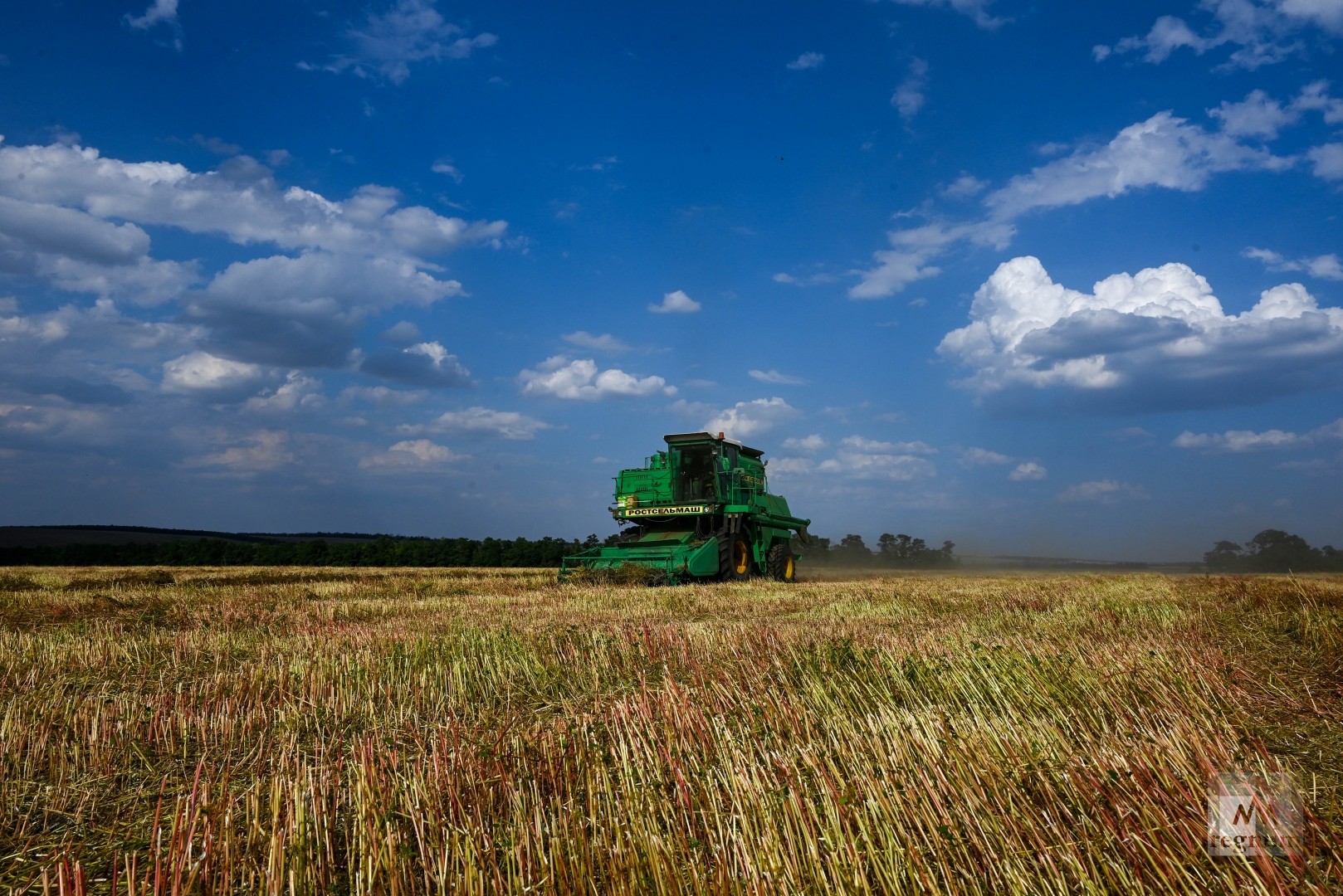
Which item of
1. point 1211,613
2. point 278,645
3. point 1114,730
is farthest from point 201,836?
point 1211,613

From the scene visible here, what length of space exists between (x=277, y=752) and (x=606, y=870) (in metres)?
2.25

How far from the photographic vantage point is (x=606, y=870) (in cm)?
265

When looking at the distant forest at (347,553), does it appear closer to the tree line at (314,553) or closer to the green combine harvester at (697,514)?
the tree line at (314,553)

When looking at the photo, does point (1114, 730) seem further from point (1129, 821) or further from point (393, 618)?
point (393, 618)

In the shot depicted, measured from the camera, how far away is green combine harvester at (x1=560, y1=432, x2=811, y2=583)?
16.0 m

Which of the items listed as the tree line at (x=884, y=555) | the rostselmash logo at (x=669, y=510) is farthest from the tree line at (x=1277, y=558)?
the rostselmash logo at (x=669, y=510)

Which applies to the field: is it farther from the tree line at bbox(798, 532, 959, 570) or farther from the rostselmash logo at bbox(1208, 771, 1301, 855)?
the tree line at bbox(798, 532, 959, 570)

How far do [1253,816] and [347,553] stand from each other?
33.4m

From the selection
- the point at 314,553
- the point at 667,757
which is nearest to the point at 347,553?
the point at 314,553

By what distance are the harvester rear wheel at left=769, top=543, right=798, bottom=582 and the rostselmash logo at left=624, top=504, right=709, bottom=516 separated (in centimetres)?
304

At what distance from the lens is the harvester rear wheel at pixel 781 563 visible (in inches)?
755

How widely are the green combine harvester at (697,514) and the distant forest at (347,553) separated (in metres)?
11.0

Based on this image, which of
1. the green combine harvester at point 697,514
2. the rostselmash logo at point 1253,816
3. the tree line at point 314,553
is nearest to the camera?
the rostselmash logo at point 1253,816

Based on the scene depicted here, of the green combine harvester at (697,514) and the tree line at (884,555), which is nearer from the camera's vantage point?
the green combine harvester at (697,514)
